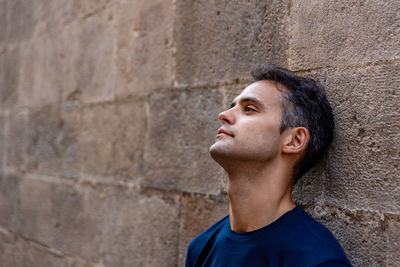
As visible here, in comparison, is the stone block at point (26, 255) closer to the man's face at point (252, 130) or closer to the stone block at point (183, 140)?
the stone block at point (183, 140)

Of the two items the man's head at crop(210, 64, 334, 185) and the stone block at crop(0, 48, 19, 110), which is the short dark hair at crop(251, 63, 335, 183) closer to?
the man's head at crop(210, 64, 334, 185)

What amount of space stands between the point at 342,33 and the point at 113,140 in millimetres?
1749

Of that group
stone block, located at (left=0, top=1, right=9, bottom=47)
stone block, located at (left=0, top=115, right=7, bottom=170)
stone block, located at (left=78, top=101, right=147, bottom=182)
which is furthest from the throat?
stone block, located at (left=0, top=1, right=9, bottom=47)

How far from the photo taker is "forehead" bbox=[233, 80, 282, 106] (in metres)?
1.76

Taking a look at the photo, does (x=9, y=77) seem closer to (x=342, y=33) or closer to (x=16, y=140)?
(x=16, y=140)

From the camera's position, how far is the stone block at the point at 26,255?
11.3 ft

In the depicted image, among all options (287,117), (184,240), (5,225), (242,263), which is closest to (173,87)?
(184,240)

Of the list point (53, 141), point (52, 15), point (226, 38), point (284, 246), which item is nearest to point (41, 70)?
point (52, 15)

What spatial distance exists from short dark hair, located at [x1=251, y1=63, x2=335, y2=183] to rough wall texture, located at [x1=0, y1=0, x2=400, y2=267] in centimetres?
5

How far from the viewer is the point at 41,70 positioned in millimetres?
3951

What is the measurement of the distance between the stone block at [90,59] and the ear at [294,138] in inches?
65.9

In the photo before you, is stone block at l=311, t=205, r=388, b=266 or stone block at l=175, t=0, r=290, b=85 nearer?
stone block at l=311, t=205, r=388, b=266

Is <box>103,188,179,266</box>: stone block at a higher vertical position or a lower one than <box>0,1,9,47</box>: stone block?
lower

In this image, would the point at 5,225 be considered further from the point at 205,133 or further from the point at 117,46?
the point at 205,133
